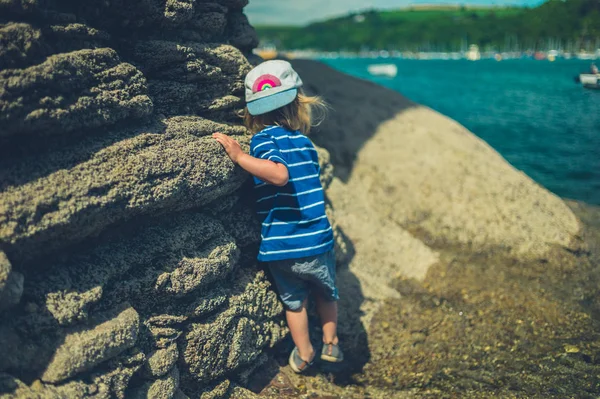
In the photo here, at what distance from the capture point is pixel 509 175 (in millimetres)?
7148

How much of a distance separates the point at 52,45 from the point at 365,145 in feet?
15.6

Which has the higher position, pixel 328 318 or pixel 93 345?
pixel 93 345

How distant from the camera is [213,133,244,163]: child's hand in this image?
3.89 metres

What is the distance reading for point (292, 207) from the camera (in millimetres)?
4023

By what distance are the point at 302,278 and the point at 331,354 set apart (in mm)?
668

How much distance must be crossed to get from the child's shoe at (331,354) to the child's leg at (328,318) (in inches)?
3.5

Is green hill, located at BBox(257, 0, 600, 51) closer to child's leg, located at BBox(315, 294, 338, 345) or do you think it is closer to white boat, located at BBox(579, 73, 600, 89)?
white boat, located at BBox(579, 73, 600, 89)

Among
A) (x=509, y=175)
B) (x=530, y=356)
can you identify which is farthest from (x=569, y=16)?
(x=530, y=356)

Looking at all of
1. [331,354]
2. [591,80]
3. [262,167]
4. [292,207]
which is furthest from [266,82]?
[591,80]

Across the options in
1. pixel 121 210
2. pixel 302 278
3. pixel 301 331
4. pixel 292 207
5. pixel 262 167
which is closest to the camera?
pixel 121 210

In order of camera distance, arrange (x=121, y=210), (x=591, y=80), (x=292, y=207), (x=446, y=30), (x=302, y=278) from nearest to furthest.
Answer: (x=121, y=210) < (x=292, y=207) < (x=302, y=278) < (x=591, y=80) < (x=446, y=30)

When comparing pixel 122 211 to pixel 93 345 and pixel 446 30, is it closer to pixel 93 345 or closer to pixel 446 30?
pixel 93 345

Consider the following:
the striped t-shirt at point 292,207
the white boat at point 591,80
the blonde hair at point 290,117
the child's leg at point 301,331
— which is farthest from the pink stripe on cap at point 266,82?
the white boat at point 591,80

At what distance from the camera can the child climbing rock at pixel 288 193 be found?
3938 mm
